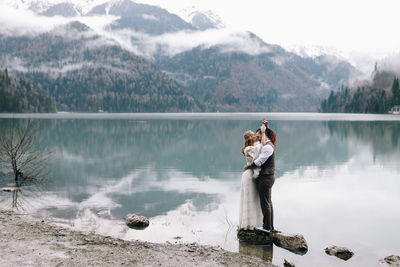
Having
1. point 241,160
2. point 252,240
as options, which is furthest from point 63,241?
point 241,160

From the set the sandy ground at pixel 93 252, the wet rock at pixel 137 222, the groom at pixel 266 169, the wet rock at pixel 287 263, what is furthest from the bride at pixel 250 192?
the wet rock at pixel 137 222

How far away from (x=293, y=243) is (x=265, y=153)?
12.3 ft

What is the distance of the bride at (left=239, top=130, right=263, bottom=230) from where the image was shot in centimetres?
1357

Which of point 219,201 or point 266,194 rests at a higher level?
point 266,194

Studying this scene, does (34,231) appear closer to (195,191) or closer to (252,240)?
(252,240)

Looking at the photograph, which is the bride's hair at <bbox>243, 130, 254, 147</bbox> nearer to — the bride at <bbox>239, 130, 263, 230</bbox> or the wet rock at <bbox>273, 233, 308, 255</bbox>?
the bride at <bbox>239, 130, 263, 230</bbox>

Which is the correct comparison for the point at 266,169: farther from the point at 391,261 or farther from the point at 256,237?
the point at 391,261

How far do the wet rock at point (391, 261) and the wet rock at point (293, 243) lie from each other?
262 cm

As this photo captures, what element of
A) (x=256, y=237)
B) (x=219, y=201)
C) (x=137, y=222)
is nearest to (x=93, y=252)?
(x=137, y=222)

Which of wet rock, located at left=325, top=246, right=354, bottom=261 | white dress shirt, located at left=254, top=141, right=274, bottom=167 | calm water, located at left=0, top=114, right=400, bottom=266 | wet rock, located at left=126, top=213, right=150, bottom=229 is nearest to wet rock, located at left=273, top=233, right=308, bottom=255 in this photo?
calm water, located at left=0, top=114, right=400, bottom=266

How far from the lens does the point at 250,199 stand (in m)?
14.2

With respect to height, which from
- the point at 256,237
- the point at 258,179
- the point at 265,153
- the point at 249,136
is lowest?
the point at 256,237

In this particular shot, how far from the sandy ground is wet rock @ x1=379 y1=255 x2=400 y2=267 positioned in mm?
4245

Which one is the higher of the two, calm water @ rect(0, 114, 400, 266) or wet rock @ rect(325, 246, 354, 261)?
wet rock @ rect(325, 246, 354, 261)
